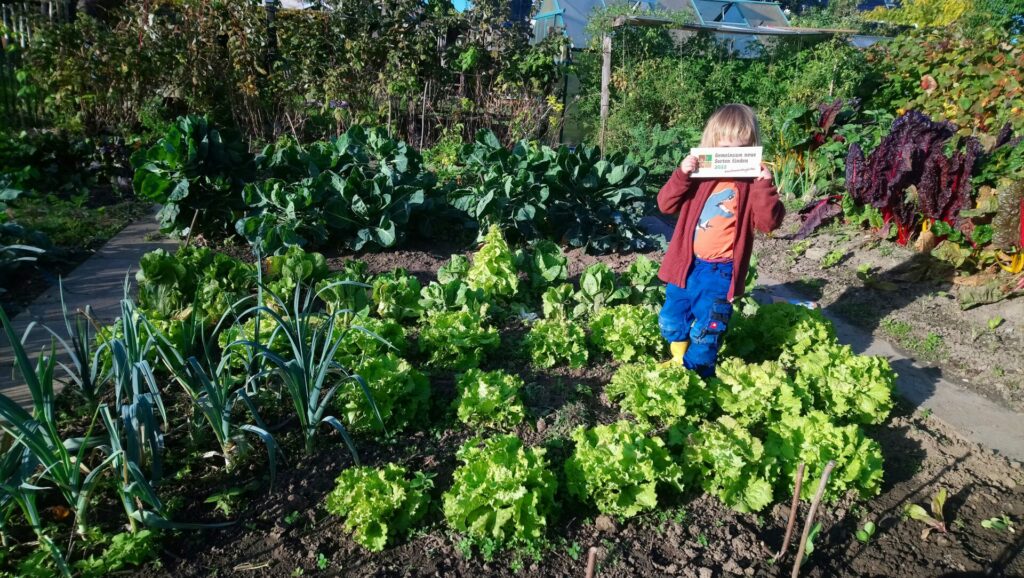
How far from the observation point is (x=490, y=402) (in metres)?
2.84

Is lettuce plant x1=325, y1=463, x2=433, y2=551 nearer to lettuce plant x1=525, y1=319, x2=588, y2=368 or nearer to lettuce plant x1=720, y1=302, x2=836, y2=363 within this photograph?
lettuce plant x1=525, y1=319, x2=588, y2=368

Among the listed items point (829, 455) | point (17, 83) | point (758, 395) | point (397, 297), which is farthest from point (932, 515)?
point (17, 83)

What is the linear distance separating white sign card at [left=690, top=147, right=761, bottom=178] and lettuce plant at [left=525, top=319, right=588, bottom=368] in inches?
45.3

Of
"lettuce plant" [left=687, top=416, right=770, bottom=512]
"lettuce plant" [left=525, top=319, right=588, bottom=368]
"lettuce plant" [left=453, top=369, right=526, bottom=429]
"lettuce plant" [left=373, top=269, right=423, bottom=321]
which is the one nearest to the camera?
"lettuce plant" [left=687, top=416, right=770, bottom=512]

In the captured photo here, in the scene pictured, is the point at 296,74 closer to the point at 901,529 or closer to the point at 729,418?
the point at 729,418

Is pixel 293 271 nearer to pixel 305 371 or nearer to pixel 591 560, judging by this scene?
pixel 305 371

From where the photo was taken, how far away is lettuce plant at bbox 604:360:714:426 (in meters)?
2.92

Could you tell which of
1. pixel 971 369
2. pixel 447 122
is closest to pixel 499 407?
pixel 971 369

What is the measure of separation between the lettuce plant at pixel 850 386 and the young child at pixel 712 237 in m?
0.51

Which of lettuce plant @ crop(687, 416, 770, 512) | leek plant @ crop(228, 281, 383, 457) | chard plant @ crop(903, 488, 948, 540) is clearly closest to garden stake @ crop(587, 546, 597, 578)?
leek plant @ crop(228, 281, 383, 457)

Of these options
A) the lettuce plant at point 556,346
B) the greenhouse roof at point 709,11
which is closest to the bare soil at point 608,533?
the lettuce plant at point 556,346

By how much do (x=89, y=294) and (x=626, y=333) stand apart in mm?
3506

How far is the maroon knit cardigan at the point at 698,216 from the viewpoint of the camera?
3.11m

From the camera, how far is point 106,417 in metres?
1.96
